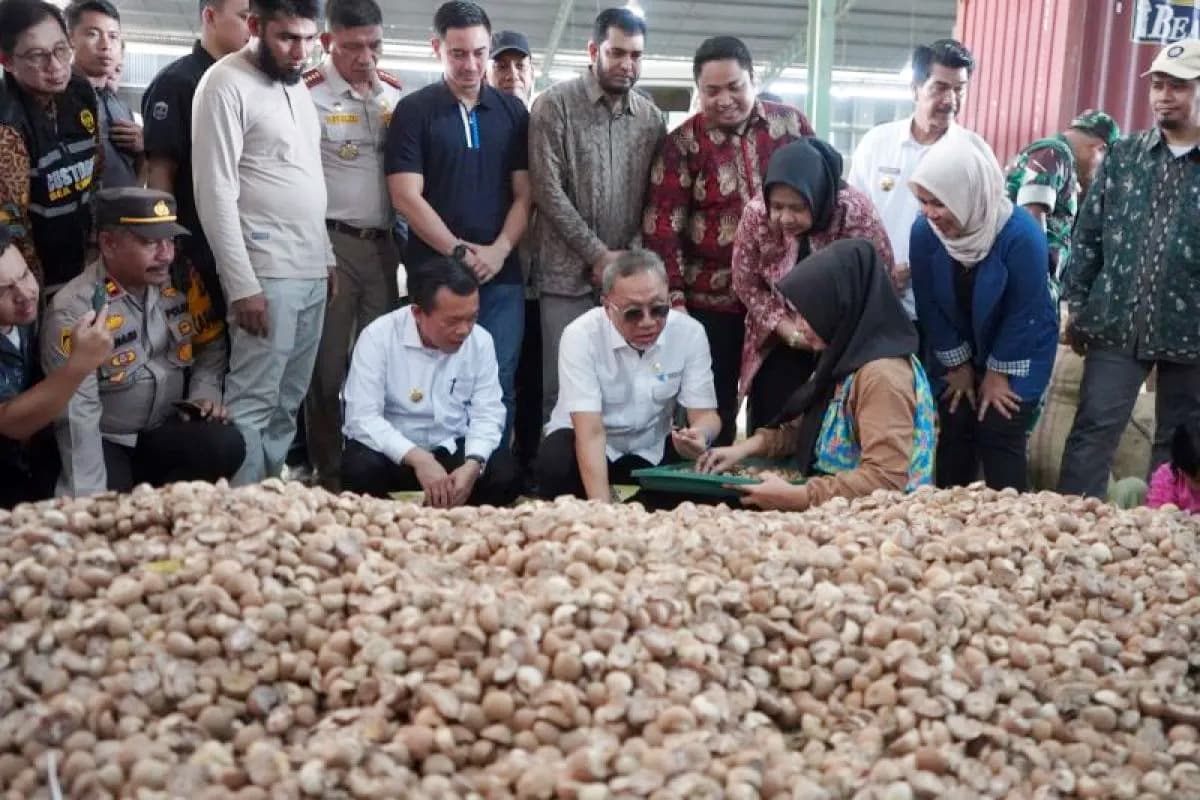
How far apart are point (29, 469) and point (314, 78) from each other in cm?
158

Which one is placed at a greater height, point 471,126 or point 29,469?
point 471,126

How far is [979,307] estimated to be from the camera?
318 cm

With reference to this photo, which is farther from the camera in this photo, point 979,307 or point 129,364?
point 979,307

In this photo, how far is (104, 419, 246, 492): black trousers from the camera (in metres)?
3.09

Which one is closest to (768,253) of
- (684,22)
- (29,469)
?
(29,469)

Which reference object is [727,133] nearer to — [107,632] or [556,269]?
[556,269]

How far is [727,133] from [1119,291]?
1.32 metres

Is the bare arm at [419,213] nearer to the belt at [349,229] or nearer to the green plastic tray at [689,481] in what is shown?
the belt at [349,229]

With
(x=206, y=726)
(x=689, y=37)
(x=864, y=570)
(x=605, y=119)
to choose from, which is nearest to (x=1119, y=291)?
(x=605, y=119)

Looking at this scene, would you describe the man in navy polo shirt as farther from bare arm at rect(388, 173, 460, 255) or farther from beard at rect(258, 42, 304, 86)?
beard at rect(258, 42, 304, 86)

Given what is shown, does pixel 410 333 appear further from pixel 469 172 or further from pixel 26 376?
pixel 26 376

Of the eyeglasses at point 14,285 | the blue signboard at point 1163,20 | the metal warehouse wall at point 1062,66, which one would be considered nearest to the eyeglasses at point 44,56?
the eyeglasses at point 14,285

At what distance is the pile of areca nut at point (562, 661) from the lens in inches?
51.4

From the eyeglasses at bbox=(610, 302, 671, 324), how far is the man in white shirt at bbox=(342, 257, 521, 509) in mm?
458
